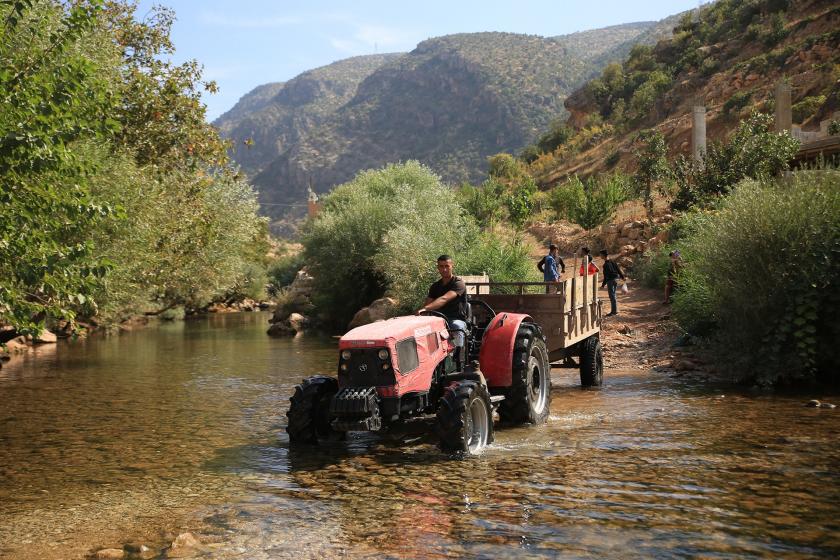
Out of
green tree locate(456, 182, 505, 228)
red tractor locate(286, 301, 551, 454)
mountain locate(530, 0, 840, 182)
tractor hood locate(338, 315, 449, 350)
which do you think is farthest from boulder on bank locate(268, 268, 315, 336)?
mountain locate(530, 0, 840, 182)

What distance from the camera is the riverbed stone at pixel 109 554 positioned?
542 cm

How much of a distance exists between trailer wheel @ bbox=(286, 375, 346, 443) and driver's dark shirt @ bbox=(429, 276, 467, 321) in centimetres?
151

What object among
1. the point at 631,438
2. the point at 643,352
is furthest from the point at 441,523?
the point at 643,352

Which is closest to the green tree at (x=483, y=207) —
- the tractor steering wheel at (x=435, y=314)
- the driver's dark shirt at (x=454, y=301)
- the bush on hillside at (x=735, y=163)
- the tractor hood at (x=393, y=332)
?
the bush on hillside at (x=735, y=163)

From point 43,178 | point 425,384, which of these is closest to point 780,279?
point 425,384

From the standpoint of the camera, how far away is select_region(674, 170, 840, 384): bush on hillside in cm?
1159

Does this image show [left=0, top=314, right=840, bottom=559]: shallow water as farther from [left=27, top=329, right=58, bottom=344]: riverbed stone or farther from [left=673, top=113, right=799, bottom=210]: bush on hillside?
[left=673, top=113, right=799, bottom=210]: bush on hillside

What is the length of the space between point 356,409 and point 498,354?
2332mm

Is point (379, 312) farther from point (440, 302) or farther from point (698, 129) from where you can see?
point (698, 129)

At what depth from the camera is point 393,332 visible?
786cm

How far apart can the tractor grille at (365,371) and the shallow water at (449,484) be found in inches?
32.4

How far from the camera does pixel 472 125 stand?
10594 cm

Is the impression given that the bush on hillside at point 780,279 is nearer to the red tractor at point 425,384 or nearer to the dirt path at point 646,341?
the dirt path at point 646,341

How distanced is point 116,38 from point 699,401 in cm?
1925
